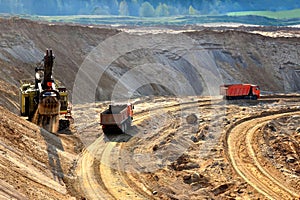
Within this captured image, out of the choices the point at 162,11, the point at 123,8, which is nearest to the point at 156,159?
the point at 123,8

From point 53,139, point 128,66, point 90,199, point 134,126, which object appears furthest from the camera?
point 128,66

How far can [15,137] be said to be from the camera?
72.0 feet

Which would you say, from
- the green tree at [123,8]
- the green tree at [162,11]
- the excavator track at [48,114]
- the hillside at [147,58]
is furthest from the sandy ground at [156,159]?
the green tree at [162,11]

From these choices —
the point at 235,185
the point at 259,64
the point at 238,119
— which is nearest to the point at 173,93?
the point at 238,119

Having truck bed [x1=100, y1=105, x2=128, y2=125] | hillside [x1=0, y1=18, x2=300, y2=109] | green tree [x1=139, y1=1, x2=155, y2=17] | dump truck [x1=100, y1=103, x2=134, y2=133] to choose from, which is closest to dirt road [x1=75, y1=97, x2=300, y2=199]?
dump truck [x1=100, y1=103, x2=134, y2=133]

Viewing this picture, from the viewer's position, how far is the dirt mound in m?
16.6

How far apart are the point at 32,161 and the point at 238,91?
105ft

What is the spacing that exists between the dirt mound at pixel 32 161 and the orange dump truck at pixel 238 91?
2477 centimetres

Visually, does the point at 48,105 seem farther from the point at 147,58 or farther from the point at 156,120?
the point at 147,58

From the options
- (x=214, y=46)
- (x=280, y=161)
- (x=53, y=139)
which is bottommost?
(x=280, y=161)

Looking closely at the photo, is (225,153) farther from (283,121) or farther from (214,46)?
(214,46)

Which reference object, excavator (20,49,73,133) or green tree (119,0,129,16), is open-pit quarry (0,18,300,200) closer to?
excavator (20,49,73,133)

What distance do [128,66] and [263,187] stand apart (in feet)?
111

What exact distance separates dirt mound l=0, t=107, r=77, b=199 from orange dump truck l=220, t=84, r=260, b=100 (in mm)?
24774
